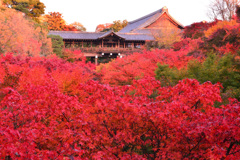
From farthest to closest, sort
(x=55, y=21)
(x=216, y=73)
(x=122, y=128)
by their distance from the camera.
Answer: (x=55, y=21) < (x=216, y=73) < (x=122, y=128)

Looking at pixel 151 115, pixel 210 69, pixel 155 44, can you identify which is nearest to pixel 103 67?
pixel 155 44

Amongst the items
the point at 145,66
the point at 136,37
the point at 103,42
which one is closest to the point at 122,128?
the point at 145,66

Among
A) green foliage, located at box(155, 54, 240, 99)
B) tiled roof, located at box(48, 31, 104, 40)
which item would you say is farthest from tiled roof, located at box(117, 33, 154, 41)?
green foliage, located at box(155, 54, 240, 99)

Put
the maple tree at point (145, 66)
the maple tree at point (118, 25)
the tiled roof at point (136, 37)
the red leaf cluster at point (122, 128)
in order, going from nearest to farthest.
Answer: the red leaf cluster at point (122, 128) < the maple tree at point (145, 66) < the tiled roof at point (136, 37) < the maple tree at point (118, 25)

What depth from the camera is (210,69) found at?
39.6ft

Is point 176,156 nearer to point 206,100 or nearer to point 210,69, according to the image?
point 206,100

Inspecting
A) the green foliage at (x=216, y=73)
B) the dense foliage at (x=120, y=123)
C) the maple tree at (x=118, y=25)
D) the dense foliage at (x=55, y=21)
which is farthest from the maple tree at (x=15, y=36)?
the maple tree at (x=118, y=25)

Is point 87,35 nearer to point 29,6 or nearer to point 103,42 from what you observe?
point 103,42

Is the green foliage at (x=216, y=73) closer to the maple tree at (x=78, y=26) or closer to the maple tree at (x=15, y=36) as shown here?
the maple tree at (x=15, y=36)

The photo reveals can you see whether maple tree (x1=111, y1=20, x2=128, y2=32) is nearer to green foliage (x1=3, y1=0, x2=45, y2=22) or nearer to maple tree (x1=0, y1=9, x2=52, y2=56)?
green foliage (x1=3, y1=0, x2=45, y2=22)

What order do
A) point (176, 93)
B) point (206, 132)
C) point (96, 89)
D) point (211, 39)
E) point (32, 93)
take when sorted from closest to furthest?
point (206, 132) → point (96, 89) → point (176, 93) → point (32, 93) → point (211, 39)

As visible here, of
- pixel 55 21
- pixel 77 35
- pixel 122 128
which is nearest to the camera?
pixel 122 128

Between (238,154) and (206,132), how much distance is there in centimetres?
115

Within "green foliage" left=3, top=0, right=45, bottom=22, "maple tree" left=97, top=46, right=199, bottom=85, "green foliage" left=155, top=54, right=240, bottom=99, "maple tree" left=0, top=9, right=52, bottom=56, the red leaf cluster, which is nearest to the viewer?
the red leaf cluster
